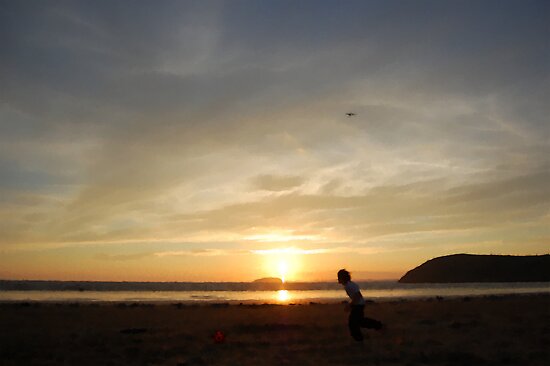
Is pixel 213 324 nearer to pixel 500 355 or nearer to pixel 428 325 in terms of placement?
pixel 428 325

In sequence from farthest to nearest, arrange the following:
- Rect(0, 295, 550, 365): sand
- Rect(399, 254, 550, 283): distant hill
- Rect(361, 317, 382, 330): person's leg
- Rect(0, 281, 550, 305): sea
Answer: Rect(399, 254, 550, 283): distant hill → Rect(0, 281, 550, 305): sea → Rect(361, 317, 382, 330): person's leg → Rect(0, 295, 550, 365): sand

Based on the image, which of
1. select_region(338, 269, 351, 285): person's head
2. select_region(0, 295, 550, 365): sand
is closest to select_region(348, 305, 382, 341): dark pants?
select_region(0, 295, 550, 365): sand

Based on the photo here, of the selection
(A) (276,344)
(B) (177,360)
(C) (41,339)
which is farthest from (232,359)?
(C) (41,339)

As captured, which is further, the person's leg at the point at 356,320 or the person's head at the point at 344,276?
the person's head at the point at 344,276

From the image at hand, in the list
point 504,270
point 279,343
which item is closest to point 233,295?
point 279,343

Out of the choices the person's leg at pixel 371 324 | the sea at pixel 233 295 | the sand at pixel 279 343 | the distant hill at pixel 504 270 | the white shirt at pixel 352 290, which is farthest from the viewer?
the distant hill at pixel 504 270

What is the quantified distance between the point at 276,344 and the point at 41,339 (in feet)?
26.0

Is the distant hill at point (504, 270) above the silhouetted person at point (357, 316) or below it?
above

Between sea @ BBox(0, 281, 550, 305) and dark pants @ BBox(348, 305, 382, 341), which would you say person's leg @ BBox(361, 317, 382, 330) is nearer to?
dark pants @ BBox(348, 305, 382, 341)

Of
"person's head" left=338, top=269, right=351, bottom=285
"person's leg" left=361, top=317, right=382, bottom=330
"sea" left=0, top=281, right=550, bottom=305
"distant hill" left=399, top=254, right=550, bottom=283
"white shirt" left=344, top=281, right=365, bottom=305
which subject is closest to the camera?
"person's leg" left=361, top=317, right=382, bottom=330

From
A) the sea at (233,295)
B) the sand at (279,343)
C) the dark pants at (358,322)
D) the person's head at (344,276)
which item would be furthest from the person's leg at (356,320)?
the sea at (233,295)

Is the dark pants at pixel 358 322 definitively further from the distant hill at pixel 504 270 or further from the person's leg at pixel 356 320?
the distant hill at pixel 504 270

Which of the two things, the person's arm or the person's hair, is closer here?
the person's arm

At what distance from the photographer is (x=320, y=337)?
17656 mm
